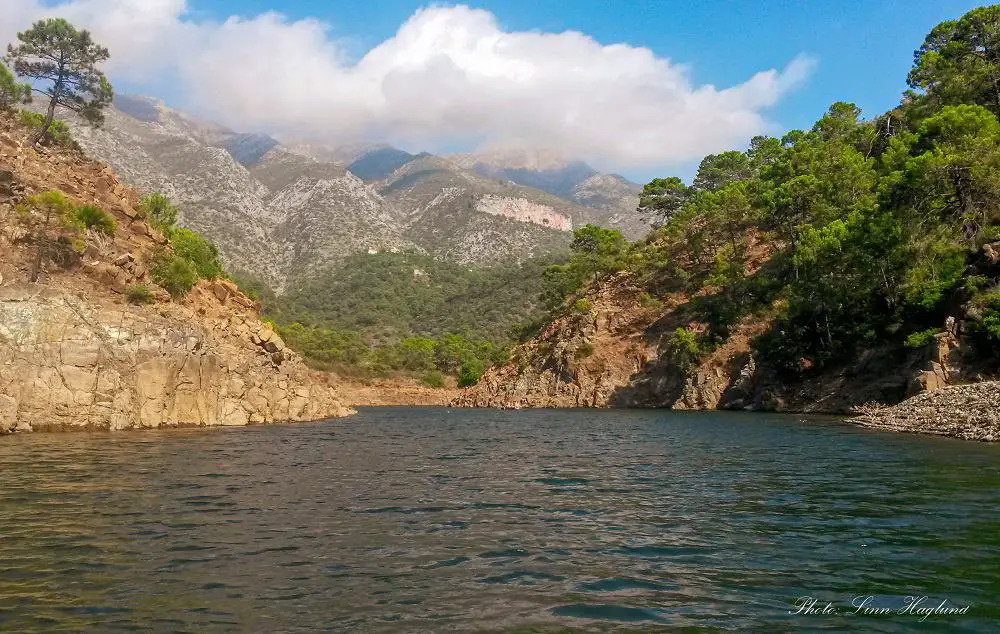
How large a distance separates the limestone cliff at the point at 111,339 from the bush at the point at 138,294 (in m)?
0.59

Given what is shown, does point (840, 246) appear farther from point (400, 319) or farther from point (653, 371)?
point (400, 319)

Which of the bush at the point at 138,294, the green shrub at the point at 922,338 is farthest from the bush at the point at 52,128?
the green shrub at the point at 922,338

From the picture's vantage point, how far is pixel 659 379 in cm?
8775

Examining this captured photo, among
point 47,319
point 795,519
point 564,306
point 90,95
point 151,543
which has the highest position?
point 90,95

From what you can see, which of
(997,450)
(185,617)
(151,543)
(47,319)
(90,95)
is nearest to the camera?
(185,617)

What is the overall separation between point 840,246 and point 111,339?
64.5 m

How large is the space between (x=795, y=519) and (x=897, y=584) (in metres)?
5.03

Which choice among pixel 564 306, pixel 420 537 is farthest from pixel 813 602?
pixel 564 306

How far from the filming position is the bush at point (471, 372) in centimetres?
12950

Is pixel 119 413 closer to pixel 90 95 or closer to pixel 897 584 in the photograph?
pixel 90 95

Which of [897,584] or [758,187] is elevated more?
[758,187]

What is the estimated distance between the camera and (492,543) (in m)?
13.1

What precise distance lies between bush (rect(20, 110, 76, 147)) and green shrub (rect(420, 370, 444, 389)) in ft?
267

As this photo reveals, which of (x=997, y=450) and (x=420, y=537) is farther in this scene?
(x=997, y=450)
